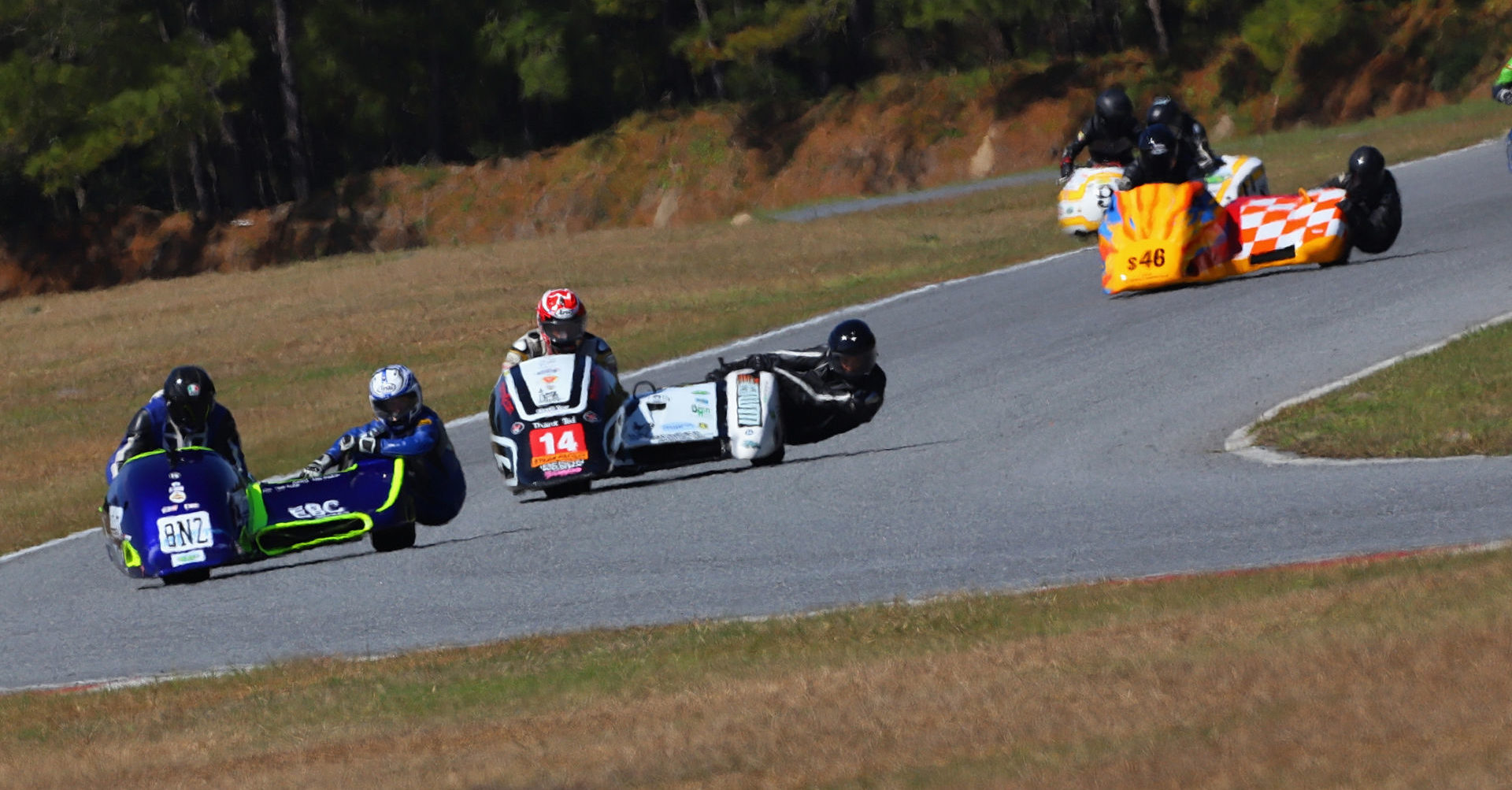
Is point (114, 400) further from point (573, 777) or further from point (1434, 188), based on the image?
point (573, 777)

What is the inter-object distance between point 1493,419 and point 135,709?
709 cm

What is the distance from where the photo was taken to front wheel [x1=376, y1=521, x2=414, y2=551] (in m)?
11.6

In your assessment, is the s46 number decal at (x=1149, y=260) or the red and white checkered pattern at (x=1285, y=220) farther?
the s46 number decal at (x=1149, y=260)

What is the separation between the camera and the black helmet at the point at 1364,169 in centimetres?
1702

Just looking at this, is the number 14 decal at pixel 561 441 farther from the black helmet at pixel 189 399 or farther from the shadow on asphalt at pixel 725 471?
the black helmet at pixel 189 399

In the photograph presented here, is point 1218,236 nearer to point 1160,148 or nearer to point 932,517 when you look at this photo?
point 1160,148

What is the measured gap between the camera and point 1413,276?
1681 cm

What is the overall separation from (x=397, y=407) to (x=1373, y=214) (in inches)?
376

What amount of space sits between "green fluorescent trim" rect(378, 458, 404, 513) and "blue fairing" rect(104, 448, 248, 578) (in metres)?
0.79

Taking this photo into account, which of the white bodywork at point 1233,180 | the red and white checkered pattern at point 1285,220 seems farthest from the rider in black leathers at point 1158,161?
the red and white checkered pattern at point 1285,220

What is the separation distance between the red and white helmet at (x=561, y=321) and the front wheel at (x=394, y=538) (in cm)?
163

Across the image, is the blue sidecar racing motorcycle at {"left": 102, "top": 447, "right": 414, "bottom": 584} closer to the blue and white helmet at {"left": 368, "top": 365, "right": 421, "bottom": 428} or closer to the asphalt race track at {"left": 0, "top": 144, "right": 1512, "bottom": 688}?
the asphalt race track at {"left": 0, "top": 144, "right": 1512, "bottom": 688}

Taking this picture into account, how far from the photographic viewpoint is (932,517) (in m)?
10.4

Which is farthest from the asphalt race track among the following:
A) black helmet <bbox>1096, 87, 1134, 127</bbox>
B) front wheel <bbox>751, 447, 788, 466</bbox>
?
black helmet <bbox>1096, 87, 1134, 127</bbox>
